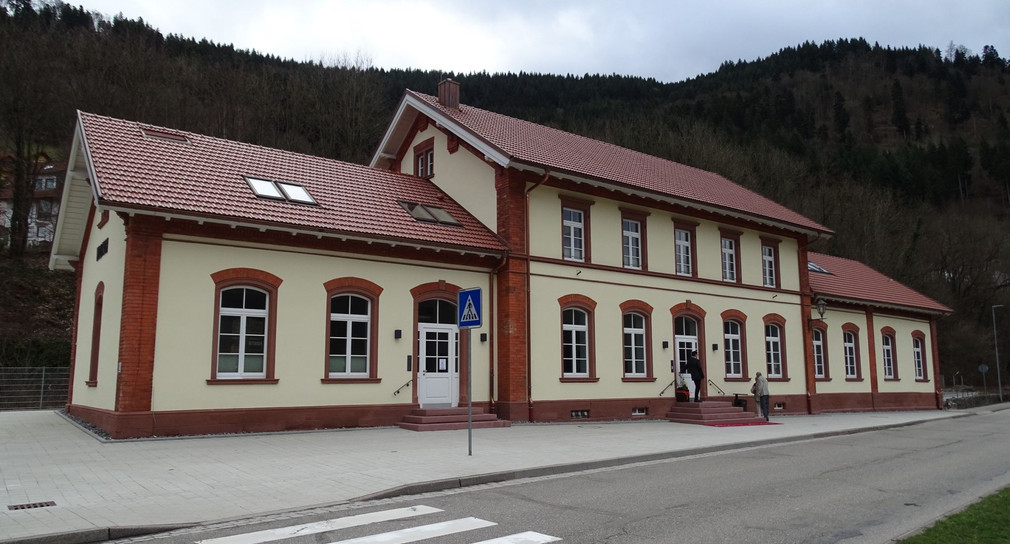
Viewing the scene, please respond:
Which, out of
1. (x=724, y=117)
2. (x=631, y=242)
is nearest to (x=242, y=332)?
(x=631, y=242)

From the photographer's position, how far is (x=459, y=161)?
20.3 m

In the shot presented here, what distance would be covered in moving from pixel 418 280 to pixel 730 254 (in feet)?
39.8

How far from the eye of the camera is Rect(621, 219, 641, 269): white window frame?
20734mm

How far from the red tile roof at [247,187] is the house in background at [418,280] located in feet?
0.24

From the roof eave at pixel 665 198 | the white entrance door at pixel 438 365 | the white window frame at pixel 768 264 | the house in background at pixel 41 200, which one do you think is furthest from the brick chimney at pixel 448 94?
the house in background at pixel 41 200

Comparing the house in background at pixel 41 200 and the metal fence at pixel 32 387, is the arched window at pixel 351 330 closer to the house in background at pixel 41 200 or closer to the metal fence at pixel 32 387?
the metal fence at pixel 32 387

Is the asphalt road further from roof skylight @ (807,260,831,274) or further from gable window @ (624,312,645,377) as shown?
roof skylight @ (807,260,831,274)

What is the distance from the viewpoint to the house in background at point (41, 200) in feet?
106

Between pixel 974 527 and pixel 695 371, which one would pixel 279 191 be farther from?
pixel 974 527

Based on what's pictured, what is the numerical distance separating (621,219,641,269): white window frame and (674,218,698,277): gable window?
5.31 feet

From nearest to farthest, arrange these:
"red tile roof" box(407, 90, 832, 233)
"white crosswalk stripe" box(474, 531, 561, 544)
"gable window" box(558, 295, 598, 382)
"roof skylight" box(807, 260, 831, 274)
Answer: "white crosswalk stripe" box(474, 531, 561, 544) → "gable window" box(558, 295, 598, 382) → "red tile roof" box(407, 90, 832, 233) → "roof skylight" box(807, 260, 831, 274)

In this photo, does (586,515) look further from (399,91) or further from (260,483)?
(399,91)

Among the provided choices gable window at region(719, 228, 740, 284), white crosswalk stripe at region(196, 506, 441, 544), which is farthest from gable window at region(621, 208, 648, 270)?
white crosswalk stripe at region(196, 506, 441, 544)

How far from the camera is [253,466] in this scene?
A: 9.97m
